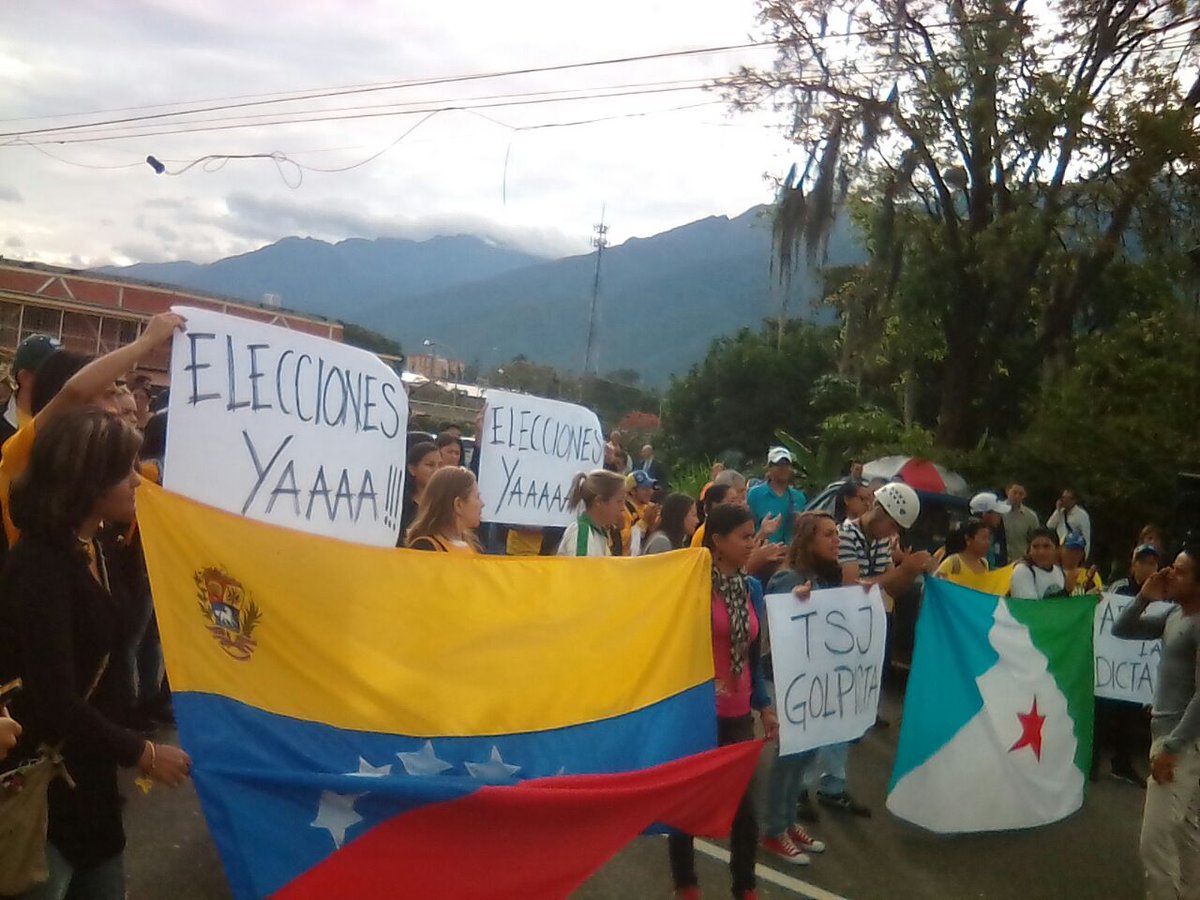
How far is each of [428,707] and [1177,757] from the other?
304 cm

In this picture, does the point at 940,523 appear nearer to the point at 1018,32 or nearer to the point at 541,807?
the point at 1018,32

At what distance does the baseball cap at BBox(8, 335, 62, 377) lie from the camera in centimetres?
404

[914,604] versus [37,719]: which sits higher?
[37,719]

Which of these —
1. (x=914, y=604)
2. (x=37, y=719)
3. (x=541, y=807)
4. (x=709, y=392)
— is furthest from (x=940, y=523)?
(x=709, y=392)

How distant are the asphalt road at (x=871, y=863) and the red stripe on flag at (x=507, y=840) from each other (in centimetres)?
99

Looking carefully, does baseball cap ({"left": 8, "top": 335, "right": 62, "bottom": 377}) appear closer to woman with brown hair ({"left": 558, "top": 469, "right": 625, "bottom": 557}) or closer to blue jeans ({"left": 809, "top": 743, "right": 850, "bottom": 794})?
woman with brown hair ({"left": 558, "top": 469, "right": 625, "bottom": 557})

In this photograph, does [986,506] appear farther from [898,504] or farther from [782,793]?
[782,793]

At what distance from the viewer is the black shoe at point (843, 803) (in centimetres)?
601

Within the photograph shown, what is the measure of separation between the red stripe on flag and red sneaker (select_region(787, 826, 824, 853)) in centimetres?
162

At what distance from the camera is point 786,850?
525 cm

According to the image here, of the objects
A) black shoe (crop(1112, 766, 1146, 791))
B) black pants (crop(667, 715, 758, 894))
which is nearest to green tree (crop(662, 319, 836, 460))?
black shoe (crop(1112, 766, 1146, 791))

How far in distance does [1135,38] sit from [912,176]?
3.90 metres

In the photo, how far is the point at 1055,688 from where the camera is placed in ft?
20.4

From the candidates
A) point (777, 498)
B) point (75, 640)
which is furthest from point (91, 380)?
point (777, 498)
